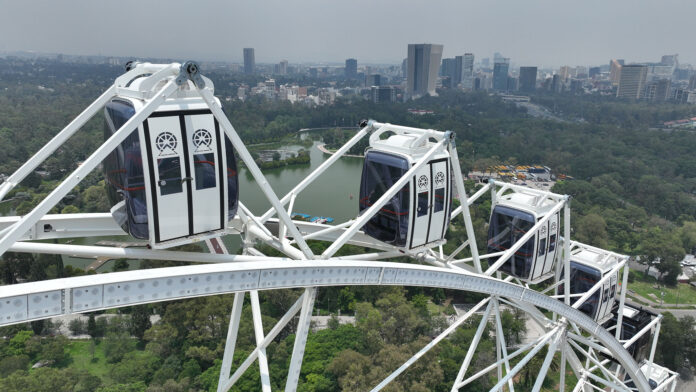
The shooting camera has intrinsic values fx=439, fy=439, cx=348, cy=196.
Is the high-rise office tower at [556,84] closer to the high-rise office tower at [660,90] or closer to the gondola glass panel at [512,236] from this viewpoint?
the high-rise office tower at [660,90]

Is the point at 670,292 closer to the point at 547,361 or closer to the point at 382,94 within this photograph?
the point at 547,361

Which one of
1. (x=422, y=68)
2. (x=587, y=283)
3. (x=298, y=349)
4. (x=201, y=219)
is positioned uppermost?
(x=422, y=68)

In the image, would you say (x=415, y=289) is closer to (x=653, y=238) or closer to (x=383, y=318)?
(x=383, y=318)

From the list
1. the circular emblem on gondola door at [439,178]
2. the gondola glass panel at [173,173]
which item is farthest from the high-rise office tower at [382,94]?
the gondola glass panel at [173,173]

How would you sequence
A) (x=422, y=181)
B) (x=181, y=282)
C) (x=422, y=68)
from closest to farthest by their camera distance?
(x=181, y=282)
(x=422, y=181)
(x=422, y=68)

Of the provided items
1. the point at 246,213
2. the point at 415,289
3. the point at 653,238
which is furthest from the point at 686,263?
the point at 246,213

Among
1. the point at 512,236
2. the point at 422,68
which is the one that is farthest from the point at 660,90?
the point at 512,236
